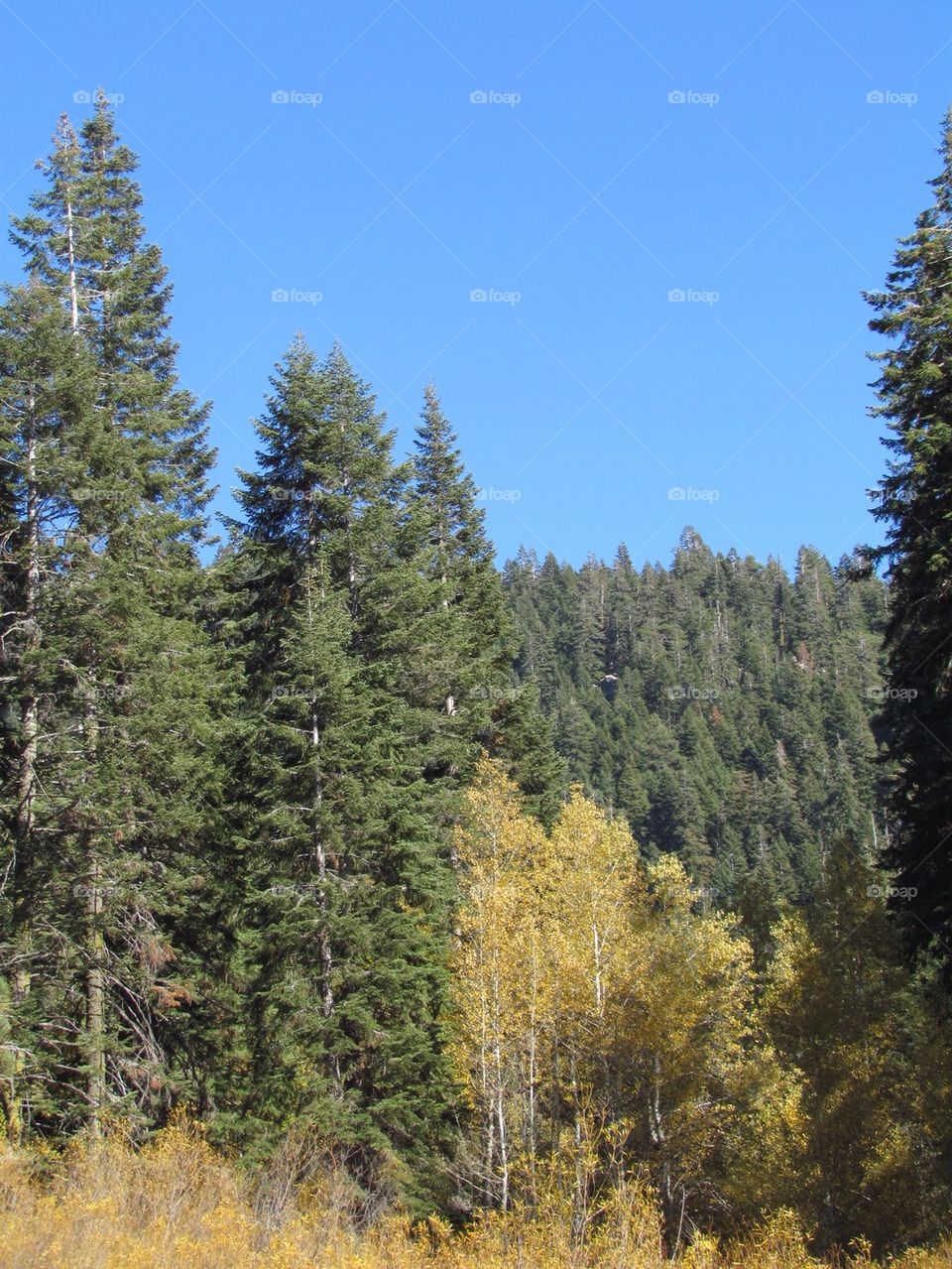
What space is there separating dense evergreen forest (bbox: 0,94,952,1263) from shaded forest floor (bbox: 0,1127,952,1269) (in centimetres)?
65

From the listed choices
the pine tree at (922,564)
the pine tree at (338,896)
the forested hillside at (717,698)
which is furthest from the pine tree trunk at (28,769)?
the forested hillside at (717,698)

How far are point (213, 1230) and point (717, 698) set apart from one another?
14657 cm

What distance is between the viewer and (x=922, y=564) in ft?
63.6

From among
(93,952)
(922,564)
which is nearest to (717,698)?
(922,564)

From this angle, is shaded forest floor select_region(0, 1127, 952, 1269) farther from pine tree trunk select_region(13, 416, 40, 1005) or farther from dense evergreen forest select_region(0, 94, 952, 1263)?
pine tree trunk select_region(13, 416, 40, 1005)

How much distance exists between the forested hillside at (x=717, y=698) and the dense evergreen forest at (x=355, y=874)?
229ft

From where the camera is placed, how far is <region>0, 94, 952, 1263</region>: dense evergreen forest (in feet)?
55.3

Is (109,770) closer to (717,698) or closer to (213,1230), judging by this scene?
(213,1230)

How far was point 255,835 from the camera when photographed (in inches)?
826

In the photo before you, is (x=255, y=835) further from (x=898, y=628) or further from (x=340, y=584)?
(x=898, y=628)

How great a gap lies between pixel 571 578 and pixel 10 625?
169341 millimetres

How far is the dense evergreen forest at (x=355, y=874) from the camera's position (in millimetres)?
16844

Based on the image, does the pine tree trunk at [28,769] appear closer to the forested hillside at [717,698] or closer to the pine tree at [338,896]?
the pine tree at [338,896]

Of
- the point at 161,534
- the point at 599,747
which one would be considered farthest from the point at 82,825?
the point at 599,747
